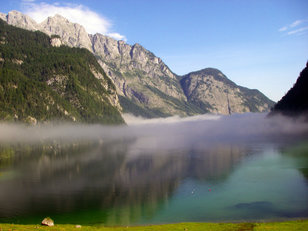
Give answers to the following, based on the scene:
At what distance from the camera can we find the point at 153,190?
114 meters

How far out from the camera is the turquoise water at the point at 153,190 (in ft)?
276

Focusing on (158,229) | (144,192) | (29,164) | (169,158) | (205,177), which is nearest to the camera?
(158,229)

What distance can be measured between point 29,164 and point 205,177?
100325 millimetres

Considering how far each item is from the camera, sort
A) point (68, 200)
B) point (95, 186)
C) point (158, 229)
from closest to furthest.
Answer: point (158, 229) < point (68, 200) < point (95, 186)

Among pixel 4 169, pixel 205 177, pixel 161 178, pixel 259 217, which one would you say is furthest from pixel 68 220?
pixel 4 169

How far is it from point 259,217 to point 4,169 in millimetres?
130103

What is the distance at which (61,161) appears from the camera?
608ft

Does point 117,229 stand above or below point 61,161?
below

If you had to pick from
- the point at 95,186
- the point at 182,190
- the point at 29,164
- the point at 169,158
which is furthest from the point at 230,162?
the point at 29,164

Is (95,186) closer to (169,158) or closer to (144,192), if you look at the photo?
(144,192)

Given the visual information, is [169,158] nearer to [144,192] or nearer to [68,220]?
[144,192]

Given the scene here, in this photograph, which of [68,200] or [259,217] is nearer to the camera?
[259,217]

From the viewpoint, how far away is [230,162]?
176 m

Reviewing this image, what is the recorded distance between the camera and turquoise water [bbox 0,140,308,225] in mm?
84000
